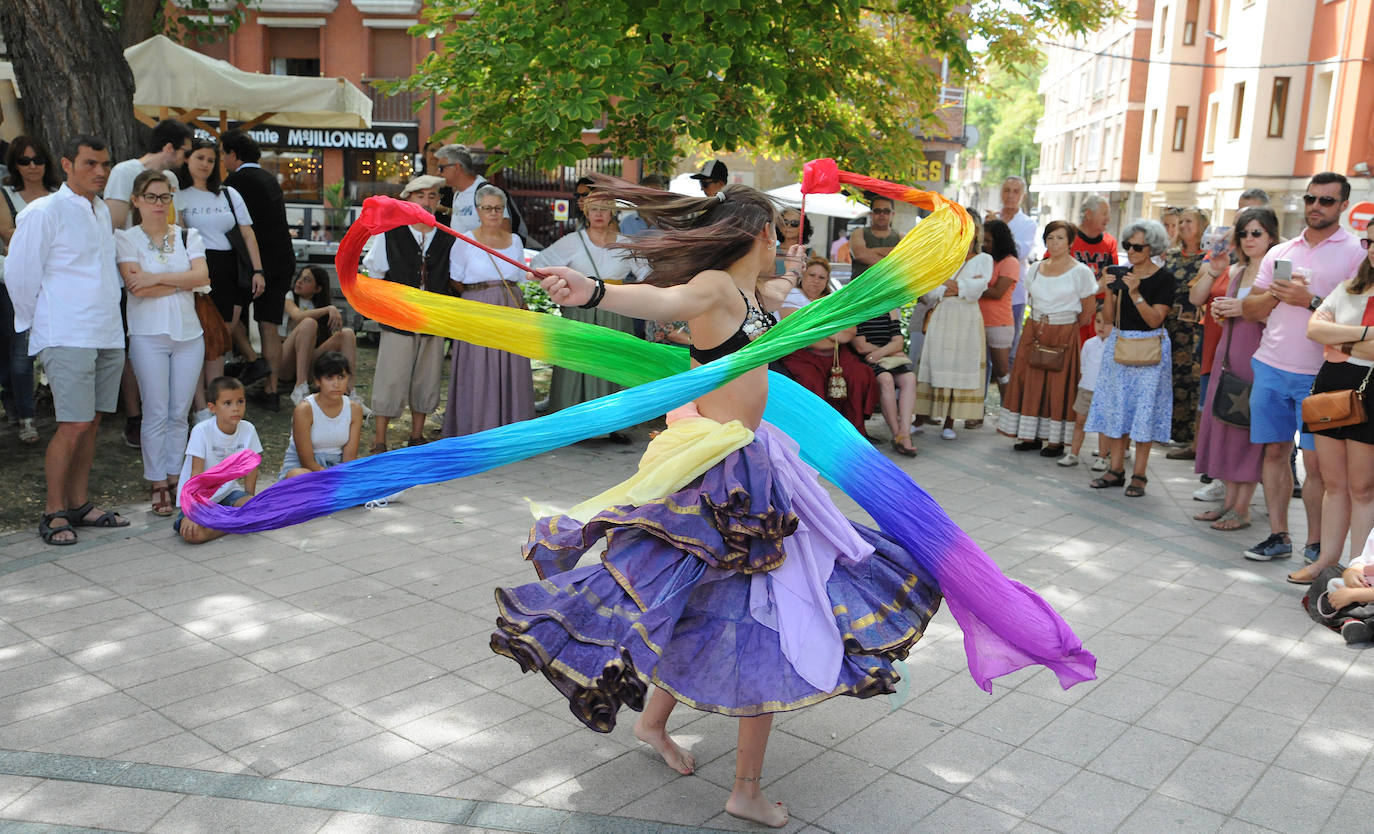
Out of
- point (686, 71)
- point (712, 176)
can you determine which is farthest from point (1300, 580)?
point (686, 71)

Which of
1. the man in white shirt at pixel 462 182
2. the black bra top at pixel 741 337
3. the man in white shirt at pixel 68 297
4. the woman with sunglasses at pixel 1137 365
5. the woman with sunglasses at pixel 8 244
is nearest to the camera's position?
the black bra top at pixel 741 337

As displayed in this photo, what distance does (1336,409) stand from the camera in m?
5.09

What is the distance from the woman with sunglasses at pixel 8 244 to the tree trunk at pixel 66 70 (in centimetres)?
83

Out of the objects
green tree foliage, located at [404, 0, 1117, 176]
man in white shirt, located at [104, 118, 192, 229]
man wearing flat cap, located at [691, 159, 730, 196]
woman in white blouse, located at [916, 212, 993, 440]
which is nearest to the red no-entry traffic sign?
woman in white blouse, located at [916, 212, 993, 440]

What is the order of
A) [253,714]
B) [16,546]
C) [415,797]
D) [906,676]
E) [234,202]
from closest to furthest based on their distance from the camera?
1. [415,797]
2. [253,714]
3. [906,676]
4. [16,546]
5. [234,202]

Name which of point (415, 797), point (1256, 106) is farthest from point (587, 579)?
point (1256, 106)

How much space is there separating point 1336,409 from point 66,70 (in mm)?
8091

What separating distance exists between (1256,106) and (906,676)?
26558mm

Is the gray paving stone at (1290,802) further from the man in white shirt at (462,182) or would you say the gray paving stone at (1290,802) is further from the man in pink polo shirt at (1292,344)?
the man in white shirt at (462,182)

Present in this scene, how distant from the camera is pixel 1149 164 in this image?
36562mm

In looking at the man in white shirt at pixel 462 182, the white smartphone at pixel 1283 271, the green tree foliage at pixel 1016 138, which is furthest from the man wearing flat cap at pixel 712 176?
the green tree foliage at pixel 1016 138

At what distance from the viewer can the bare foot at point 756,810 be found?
320cm

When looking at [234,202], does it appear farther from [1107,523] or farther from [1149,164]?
[1149,164]

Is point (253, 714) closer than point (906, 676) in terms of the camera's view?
Yes
